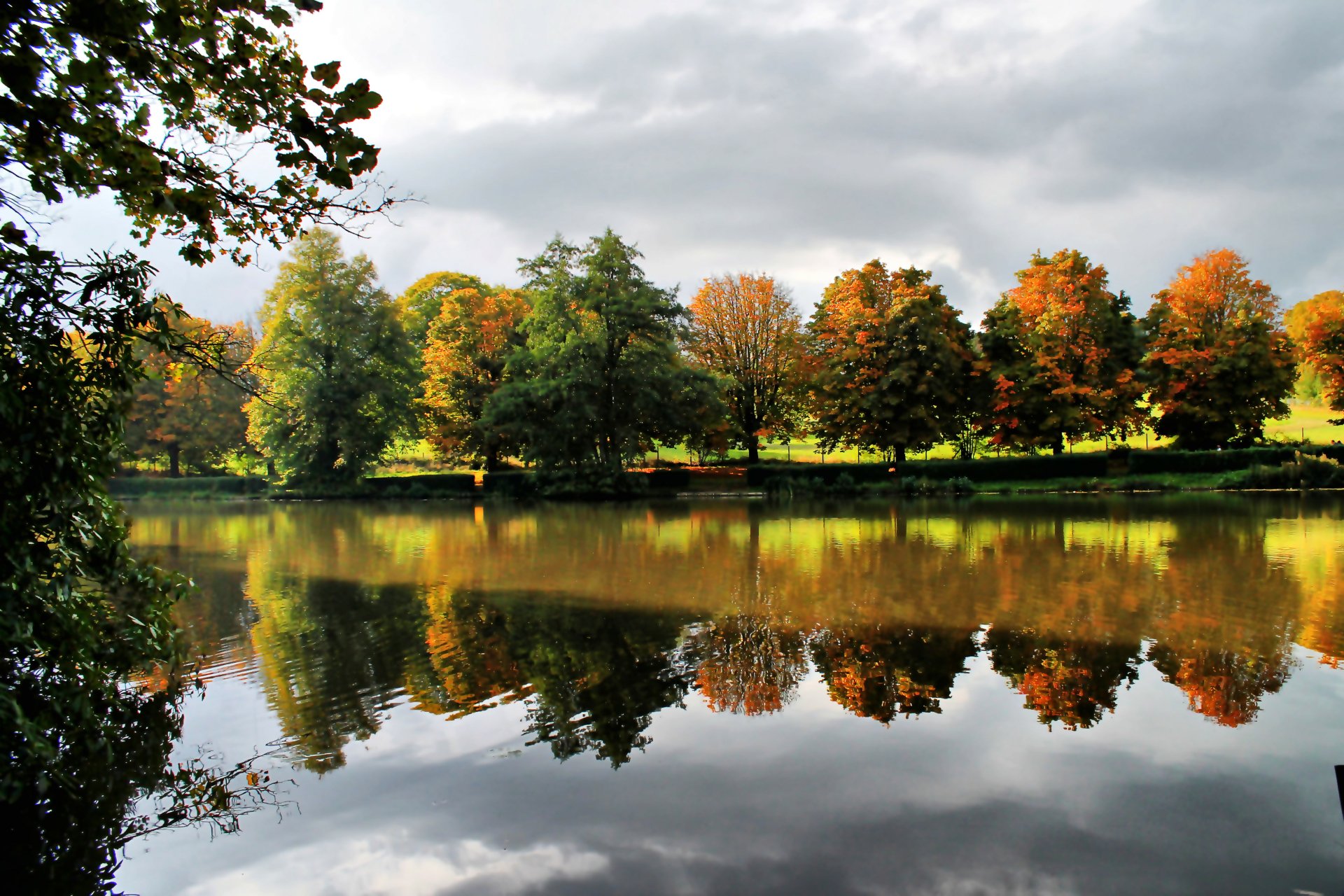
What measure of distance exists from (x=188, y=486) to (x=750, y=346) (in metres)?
32.6

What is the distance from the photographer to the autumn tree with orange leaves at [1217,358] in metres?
36.7

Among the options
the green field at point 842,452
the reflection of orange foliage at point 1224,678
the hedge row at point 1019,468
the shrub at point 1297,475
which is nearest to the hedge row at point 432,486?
the green field at point 842,452

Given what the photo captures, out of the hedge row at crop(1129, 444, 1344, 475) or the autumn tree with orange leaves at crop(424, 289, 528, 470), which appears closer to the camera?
the hedge row at crop(1129, 444, 1344, 475)

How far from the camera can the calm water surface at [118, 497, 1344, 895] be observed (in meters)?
4.53

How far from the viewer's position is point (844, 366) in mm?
39219

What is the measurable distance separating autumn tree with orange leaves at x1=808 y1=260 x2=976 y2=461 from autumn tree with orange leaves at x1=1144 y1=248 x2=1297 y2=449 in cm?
829

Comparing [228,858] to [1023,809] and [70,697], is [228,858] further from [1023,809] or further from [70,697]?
[1023,809]

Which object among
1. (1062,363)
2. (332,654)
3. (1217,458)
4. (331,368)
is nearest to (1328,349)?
(1217,458)

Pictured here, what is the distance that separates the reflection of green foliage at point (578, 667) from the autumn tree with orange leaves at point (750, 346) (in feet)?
119

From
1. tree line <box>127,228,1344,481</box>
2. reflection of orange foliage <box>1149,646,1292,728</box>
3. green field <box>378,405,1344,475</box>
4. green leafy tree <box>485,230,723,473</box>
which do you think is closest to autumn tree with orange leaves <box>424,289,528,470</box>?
tree line <box>127,228,1344,481</box>

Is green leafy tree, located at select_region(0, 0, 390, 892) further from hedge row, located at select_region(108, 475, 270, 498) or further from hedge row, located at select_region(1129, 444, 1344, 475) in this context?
hedge row, located at select_region(108, 475, 270, 498)

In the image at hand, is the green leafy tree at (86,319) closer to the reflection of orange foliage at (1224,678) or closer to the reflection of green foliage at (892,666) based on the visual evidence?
the reflection of green foliage at (892,666)

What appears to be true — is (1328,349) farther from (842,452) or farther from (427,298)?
(427,298)

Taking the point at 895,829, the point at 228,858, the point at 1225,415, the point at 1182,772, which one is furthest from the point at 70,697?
the point at 1225,415
